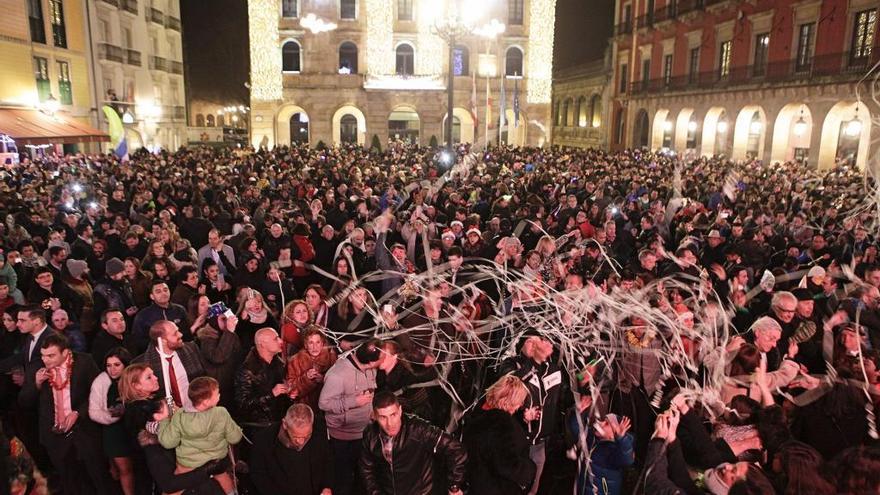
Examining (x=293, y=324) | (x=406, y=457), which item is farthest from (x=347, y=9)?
(x=406, y=457)

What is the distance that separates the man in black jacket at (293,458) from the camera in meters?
3.80

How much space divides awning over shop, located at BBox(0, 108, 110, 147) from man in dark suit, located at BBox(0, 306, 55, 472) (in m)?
21.2

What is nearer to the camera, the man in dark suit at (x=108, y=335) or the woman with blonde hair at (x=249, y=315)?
the man in dark suit at (x=108, y=335)

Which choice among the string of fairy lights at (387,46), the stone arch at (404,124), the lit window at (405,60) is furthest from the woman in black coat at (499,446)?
the stone arch at (404,124)

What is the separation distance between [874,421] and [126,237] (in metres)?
8.35

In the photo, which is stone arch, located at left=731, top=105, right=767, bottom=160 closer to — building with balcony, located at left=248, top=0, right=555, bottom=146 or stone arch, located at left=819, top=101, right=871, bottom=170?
stone arch, located at left=819, top=101, right=871, bottom=170

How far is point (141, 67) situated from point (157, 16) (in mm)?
4869

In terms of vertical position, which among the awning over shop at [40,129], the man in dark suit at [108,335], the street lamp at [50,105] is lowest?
the man in dark suit at [108,335]

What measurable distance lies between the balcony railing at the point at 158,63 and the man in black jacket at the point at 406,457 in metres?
42.1

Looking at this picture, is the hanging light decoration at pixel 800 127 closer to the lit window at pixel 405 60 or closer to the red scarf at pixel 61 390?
the lit window at pixel 405 60

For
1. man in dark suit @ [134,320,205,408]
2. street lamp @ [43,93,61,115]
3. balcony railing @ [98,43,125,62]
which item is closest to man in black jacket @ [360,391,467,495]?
man in dark suit @ [134,320,205,408]

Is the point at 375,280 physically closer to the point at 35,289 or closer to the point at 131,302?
the point at 131,302

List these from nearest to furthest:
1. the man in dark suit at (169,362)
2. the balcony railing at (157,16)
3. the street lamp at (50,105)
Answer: the man in dark suit at (169,362)
the street lamp at (50,105)
the balcony railing at (157,16)

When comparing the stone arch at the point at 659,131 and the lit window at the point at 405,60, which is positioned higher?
the lit window at the point at 405,60
